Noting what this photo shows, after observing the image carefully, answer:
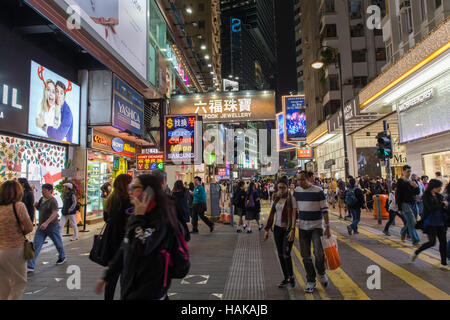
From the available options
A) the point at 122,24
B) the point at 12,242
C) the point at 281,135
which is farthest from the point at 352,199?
the point at 281,135

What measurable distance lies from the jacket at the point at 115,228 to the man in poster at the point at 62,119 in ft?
29.8

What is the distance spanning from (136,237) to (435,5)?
58.4 ft

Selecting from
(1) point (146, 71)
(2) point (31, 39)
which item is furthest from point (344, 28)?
(2) point (31, 39)

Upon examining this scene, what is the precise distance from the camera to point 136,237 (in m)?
2.34

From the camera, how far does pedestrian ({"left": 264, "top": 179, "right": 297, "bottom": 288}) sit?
489cm

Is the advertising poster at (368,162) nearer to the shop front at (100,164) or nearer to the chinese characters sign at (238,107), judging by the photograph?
the chinese characters sign at (238,107)

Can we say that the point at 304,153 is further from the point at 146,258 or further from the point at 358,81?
the point at 146,258

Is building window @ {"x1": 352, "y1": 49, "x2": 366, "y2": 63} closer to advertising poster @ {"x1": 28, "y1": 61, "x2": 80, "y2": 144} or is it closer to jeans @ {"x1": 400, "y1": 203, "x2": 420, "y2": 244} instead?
jeans @ {"x1": 400, "y1": 203, "x2": 420, "y2": 244}

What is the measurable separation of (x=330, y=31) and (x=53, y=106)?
103 ft

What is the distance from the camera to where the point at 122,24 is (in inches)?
565

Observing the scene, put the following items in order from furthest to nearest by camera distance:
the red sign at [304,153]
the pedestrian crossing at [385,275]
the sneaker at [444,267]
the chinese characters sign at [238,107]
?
the red sign at [304,153]
the chinese characters sign at [238,107]
the sneaker at [444,267]
the pedestrian crossing at [385,275]

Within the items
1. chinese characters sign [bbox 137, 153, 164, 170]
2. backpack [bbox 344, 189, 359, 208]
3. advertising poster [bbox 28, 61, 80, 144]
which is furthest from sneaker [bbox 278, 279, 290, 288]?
chinese characters sign [bbox 137, 153, 164, 170]

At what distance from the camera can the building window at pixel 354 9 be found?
3381 cm

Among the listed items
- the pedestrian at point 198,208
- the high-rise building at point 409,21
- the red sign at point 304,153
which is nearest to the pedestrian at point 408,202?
the pedestrian at point 198,208
